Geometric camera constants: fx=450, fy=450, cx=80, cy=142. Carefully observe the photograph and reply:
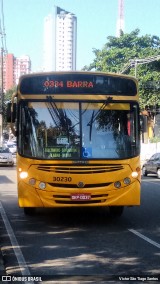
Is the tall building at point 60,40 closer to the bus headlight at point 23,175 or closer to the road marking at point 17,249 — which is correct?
the road marking at point 17,249

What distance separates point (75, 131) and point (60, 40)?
54836 mm

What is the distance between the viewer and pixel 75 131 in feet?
30.1

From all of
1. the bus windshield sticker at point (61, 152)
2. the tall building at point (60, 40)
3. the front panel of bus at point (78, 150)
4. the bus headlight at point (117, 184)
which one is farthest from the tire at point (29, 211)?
the tall building at point (60, 40)

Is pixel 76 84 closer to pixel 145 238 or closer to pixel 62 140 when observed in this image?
pixel 62 140

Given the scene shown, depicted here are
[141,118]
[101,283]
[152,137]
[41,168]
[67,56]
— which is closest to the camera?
[101,283]

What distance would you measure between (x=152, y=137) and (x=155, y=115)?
243 cm

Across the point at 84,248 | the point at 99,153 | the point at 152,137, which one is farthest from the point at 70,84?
the point at 152,137

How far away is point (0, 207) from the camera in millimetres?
12164

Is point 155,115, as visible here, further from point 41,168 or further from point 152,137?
point 41,168

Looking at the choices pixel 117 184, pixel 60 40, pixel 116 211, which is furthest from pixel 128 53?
pixel 117 184

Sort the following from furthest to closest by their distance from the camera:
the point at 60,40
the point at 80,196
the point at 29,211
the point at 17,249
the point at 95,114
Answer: the point at 60,40 < the point at 29,211 < the point at 95,114 < the point at 80,196 < the point at 17,249

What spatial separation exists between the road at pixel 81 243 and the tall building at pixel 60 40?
44128 millimetres

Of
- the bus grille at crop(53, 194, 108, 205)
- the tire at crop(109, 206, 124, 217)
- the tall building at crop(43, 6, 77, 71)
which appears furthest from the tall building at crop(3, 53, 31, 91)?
the bus grille at crop(53, 194, 108, 205)

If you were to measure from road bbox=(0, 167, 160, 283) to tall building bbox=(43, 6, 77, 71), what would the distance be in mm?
44128
